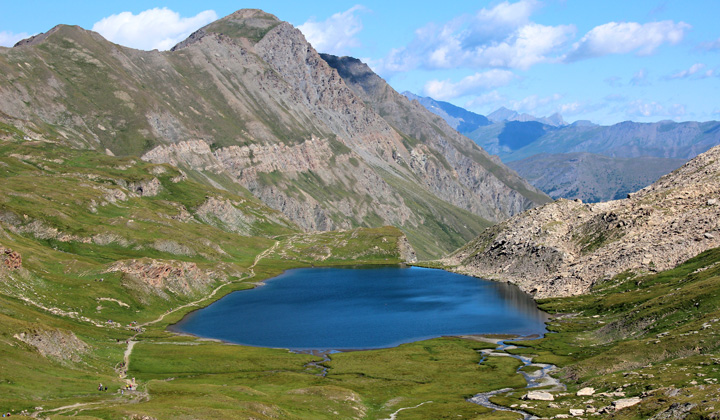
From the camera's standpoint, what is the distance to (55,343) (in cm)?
12081

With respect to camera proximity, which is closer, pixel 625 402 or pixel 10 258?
pixel 625 402

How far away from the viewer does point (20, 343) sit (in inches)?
4459

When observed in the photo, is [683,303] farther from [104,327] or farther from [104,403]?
[104,327]

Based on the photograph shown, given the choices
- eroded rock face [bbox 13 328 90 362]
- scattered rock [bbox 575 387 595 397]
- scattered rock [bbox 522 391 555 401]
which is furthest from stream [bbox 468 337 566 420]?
eroded rock face [bbox 13 328 90 362]

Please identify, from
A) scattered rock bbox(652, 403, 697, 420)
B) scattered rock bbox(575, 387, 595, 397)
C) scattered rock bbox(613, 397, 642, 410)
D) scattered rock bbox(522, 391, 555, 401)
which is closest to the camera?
scattered rock bbox(652, 403, 697, 420)

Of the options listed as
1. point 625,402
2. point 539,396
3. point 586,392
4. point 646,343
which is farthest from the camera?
point 646,343

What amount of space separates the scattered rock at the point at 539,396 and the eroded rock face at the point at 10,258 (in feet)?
416

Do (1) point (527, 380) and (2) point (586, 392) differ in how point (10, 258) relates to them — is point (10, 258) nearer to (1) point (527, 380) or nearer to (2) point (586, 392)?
(1) point (527, 380)

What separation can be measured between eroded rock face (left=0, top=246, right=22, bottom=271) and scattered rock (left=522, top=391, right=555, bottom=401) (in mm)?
126712

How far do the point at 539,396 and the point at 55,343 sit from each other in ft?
279

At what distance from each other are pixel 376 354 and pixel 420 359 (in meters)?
10.4

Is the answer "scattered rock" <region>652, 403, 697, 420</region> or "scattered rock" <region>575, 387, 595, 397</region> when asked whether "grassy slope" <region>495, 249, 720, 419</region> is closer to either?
"scattered rock" <region>652, 403, 697, 420</region>

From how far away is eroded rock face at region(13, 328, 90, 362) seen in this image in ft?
381

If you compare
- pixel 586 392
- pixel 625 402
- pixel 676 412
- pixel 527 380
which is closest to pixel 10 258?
pixel 527 380
